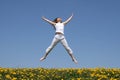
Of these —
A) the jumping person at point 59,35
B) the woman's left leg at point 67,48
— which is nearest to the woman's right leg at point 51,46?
the jumping person at point 59,35

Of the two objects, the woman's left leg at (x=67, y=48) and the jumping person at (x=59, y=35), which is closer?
the jumping person at (x=59, y=35)

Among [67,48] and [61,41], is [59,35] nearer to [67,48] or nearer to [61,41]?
[61,41]

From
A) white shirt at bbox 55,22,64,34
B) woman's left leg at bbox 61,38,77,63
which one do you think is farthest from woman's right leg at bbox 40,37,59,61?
white shirt at bbox 55,22,64,34

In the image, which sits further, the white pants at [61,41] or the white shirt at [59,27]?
the white shirt at [59,27]

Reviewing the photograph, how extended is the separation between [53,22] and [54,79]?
7462mm

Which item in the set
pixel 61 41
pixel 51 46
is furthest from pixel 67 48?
pixel 51 46

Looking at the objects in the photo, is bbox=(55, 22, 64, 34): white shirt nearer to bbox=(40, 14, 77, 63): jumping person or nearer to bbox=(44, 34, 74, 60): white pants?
bbox=(40, 14, 77, 63): jumping person

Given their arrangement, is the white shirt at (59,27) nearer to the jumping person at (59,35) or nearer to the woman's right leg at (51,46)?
the jumping person at (59,35)

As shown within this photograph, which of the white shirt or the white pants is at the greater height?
the white shirt

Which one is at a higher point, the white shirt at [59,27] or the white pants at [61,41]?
the white shirt at [59,27]

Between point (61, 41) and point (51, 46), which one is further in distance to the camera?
point (51, 46)

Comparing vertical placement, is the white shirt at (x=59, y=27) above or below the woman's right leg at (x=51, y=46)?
above

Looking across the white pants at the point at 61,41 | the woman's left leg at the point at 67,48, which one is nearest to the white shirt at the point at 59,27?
the white pants at the point at 61,41

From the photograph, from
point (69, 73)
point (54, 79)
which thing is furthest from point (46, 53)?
point (54, 79)
